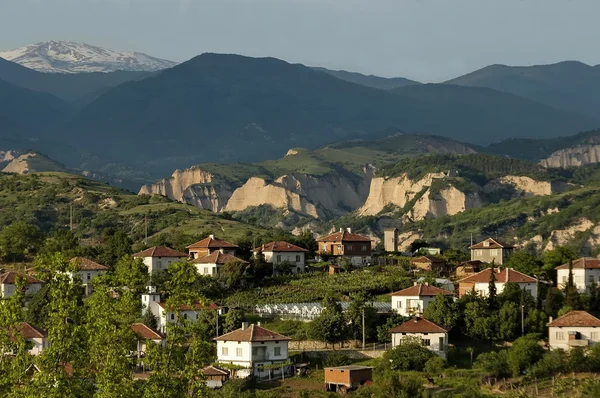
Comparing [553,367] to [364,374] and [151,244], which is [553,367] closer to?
[364,374]

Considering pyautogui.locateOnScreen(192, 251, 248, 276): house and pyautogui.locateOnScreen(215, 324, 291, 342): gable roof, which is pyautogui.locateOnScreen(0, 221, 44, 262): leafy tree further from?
pyautogui.locateOnScreen(215, 324, 291, 342): gable roof

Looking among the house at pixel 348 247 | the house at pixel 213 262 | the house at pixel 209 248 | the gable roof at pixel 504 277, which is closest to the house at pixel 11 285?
the house at pixel 213 262

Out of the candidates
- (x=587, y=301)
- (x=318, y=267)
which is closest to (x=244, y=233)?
(x=318, y=267)

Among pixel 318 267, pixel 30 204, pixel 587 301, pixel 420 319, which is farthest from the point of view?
pixel 30 204

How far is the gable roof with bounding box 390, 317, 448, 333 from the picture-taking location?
7681cm

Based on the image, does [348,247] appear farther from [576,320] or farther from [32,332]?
[32,332]

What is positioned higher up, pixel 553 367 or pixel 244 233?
pixel 244 233

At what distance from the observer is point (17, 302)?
4903 cm

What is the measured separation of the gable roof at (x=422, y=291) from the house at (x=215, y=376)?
54.4 feet

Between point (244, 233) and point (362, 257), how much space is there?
21.7 m

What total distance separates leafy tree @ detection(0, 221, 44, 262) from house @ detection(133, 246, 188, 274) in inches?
508

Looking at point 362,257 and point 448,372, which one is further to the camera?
point 362,257

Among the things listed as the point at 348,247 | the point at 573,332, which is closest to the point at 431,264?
the point at 348,247

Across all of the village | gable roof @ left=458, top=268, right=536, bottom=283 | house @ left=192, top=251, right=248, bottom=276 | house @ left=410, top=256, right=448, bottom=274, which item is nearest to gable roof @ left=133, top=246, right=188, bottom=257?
the village
